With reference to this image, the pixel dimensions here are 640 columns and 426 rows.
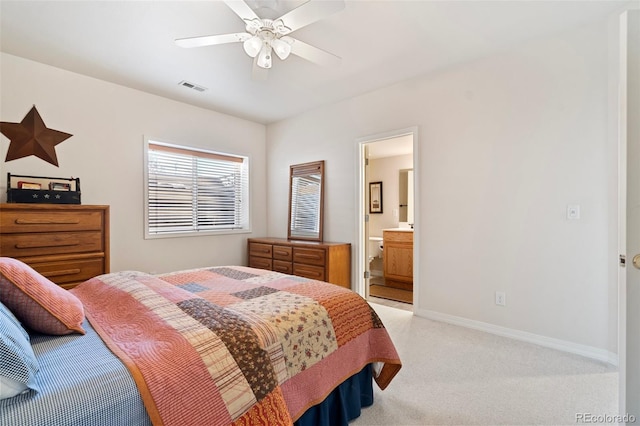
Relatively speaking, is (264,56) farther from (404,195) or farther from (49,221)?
(404,195)

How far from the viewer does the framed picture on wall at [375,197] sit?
580 centimetres

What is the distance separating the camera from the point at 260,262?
4.36m

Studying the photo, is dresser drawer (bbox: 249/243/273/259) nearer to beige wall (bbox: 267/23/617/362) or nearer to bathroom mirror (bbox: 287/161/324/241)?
bathroom mirror (bbox: 287/161/324/241)

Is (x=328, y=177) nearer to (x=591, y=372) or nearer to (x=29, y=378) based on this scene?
(x=591, y=372)

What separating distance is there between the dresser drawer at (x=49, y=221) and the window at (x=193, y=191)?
0.79 metres

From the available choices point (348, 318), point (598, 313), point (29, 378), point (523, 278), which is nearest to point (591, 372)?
point (598, 313)

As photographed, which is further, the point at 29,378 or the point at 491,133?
the point at 491,133

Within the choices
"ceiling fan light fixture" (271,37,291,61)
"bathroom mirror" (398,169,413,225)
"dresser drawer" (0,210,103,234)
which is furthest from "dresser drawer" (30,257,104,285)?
"bathroom mirror" (398,169,413,225)

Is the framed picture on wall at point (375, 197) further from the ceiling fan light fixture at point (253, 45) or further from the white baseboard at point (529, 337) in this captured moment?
the ceiling fan light fixture at point (253, 45)

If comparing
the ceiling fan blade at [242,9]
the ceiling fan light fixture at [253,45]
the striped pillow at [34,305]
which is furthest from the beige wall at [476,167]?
the striped pillow at [34,305]

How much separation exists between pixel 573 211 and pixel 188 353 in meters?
2.88

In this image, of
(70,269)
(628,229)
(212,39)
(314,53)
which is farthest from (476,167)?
(70,269)

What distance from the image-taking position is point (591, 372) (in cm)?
211

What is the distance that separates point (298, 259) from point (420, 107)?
2272 mm
